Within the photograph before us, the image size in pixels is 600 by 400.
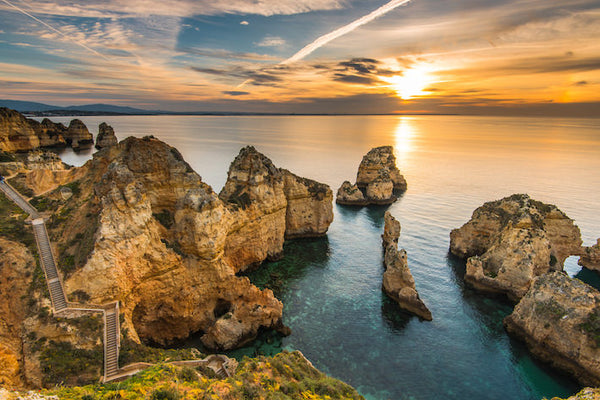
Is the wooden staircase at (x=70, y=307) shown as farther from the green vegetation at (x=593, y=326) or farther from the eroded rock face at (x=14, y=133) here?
the eroded rock face at (x=14, y=133)

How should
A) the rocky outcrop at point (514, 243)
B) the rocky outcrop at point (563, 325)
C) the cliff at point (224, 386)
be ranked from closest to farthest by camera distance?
the cliff at point (224, 386), the rocky outcrop at point (563, 325), the rocky outcrop at point (514, 243)

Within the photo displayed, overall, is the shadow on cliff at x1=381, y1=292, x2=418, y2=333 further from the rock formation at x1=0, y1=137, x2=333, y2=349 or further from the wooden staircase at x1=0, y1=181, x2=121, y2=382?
the wooden staircase at x1=0, y1=181, x2=121, y2=382

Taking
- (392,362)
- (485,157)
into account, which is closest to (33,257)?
(392,362)

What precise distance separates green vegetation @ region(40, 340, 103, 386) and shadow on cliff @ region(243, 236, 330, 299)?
72.4 feet

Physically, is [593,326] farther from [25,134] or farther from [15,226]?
[25,134]

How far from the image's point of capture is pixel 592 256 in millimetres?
46094

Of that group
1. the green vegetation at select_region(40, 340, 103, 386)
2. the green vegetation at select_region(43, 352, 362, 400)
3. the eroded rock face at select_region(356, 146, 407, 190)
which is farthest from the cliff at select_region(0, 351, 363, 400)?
the eroded rock face at select_region(356, 146, 407, 190)

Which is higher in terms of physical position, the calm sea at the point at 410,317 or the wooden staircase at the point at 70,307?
the wooden staircase at the point at 70,307

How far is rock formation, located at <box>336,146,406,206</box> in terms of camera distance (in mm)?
81875

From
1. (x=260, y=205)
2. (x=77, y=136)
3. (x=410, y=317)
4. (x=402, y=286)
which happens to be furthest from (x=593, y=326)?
(x=77, y=136)

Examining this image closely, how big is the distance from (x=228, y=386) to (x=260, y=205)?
104 ft

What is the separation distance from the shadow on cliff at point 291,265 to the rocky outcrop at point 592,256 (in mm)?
38974

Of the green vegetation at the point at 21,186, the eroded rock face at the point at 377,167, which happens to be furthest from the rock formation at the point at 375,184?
the green vegetation at the point at 21,186

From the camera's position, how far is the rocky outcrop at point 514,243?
39.3 meters
